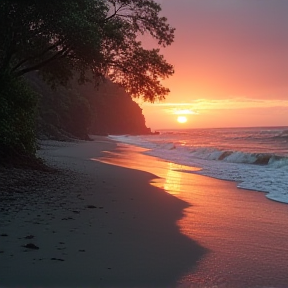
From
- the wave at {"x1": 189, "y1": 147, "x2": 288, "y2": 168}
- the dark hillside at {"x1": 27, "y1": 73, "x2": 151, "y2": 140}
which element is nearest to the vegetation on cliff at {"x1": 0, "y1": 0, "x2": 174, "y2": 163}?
the dark hillside at {"x1": 27, "y1": 73, "x2": 151, "y2": 140}

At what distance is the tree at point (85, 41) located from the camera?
10.5 meters

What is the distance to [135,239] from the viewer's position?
591 cm

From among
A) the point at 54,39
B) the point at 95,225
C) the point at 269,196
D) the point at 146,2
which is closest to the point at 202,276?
the point at 95,225

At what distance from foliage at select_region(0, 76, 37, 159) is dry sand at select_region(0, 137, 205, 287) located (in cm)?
232

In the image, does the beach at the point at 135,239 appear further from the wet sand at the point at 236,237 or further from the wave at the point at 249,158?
the wave at the point at 249,158

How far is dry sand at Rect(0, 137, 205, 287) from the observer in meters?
4.34

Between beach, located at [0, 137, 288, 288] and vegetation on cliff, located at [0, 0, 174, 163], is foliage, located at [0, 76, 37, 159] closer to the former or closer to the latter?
vegetation on cliff, located at [0, 0, 174, 163]

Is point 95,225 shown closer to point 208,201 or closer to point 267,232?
point 267,232

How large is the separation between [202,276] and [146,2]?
11.5m

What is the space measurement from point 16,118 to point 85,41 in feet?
12.0

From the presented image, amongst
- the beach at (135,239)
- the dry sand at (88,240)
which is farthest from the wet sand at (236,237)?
the dry sand at (88,240)

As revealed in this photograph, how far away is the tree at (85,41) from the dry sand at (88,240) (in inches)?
171

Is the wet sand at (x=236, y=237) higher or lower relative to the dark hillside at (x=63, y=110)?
lower

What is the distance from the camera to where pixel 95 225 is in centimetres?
657
